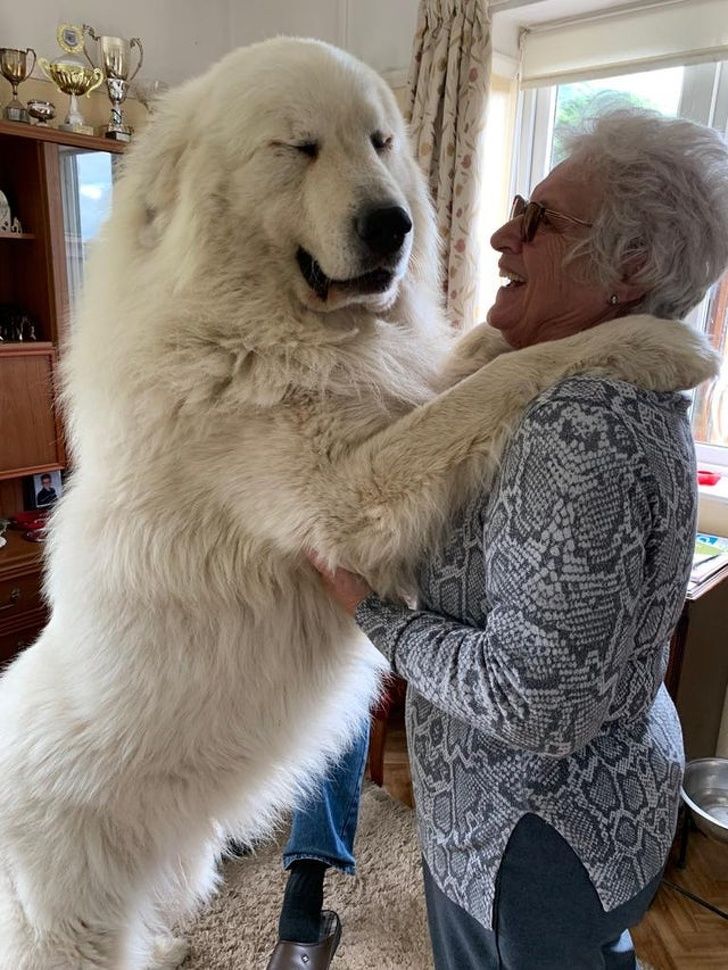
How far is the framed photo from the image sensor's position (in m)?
3.34

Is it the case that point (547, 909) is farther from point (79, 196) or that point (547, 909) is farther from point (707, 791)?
point (79, 196)

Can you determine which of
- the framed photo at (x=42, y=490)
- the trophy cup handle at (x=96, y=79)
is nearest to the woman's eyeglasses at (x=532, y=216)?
the trophy cup handle at (x=96, y=79)

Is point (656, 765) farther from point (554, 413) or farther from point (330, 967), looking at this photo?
point (330, 967)

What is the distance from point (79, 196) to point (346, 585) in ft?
8.59

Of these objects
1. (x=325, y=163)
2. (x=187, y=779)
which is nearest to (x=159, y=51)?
(x=325, y=163)

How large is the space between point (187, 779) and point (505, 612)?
0.73 m

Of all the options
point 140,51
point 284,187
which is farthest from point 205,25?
point 284,187

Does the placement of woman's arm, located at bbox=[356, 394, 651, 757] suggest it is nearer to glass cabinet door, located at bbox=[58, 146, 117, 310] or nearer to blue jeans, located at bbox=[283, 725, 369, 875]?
blue jeans, located at bbox=[283, 725, 369, 875]

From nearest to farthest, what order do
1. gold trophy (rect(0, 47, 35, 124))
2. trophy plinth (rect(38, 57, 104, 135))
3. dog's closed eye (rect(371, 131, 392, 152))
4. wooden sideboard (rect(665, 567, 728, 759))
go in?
dog's closed eye (rect(371, 131, 392, 152)) → wooden sideboard (rect(665, 567, 728, 759)) → gold trophy (rect(0, 47, 35, 124)) → trophy plinth (rect(38, 57, 104, 135))

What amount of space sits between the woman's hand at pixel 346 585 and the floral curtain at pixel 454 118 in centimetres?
194

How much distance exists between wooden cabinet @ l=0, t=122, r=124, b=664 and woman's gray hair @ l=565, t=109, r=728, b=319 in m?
2.42

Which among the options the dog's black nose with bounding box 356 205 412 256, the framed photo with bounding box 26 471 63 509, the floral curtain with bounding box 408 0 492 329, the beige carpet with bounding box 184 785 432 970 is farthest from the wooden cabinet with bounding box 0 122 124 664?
the dog's black nose with bounding box 356 205 412 256

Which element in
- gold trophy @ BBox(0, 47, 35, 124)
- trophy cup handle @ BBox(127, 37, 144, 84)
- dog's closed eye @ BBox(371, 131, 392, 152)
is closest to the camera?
dog's closed eye @ BBox(371, 131, 392, 152)

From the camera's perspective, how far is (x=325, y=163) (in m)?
1.15
